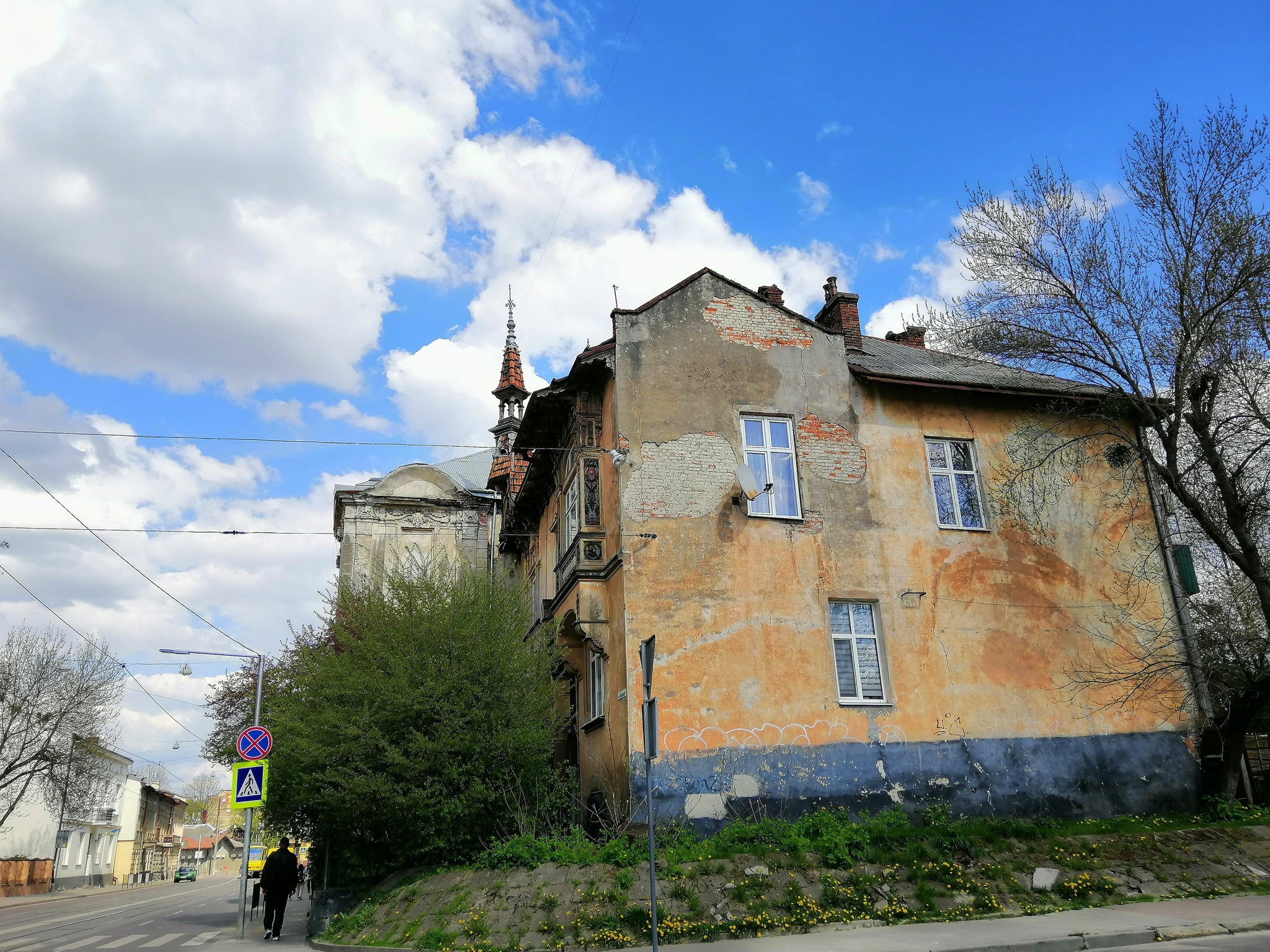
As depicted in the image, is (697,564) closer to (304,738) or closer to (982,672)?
(982,672)

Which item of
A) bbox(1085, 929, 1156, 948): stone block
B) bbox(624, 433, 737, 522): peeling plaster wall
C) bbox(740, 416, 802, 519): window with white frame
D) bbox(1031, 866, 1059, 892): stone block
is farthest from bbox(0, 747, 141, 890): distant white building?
bbox(1085, 929, 1156, 948): stone block

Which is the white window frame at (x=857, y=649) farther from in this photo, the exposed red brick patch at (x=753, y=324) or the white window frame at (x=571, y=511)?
the white window frame at (x=571, y=511)

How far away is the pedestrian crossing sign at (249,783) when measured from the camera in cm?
1555

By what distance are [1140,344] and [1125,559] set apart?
14.9 ft

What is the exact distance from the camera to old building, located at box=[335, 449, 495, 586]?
3356cm

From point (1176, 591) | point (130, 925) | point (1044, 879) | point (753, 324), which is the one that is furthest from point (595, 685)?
point (130, 925)

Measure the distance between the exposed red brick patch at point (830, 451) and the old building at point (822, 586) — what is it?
1.8 inches

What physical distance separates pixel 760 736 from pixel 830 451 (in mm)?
5345

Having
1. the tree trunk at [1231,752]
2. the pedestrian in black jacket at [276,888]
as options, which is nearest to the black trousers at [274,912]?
the pedestrian in black jacket at [276,888]

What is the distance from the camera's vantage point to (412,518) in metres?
34.5

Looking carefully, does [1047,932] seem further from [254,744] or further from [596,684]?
[254,744]

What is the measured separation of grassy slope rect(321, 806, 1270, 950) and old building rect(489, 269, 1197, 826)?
1.42 m

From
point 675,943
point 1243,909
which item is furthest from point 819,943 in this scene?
point 1243,909

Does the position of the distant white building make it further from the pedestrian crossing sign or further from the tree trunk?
the tree trunk
